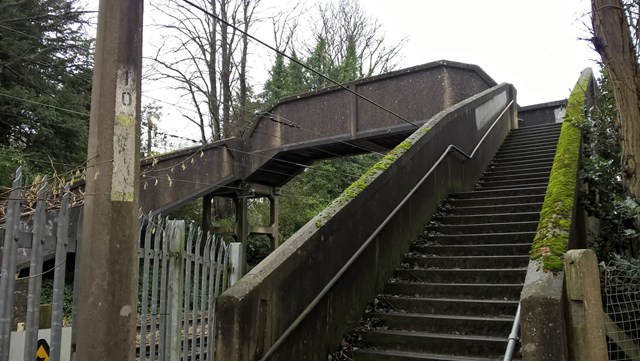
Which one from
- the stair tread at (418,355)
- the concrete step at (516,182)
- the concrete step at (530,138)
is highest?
the concrete step at (530,138)

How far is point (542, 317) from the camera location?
11.4 ft

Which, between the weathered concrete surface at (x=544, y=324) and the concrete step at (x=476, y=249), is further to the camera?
the concrete step at (x=476, y=249)

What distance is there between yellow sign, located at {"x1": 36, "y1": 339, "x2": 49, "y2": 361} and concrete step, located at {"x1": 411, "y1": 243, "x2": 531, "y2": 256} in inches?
205

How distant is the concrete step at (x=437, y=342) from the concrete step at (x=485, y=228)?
2570 millimetres

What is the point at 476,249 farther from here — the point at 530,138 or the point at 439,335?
the point at 530,138

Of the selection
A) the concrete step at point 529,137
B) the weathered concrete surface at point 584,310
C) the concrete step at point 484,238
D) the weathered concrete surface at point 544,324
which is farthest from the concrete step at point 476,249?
the concrete step at point 529,137

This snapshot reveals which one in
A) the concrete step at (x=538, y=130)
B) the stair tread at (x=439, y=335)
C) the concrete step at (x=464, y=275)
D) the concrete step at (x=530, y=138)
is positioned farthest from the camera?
the concrete step at (x=538, y=130)

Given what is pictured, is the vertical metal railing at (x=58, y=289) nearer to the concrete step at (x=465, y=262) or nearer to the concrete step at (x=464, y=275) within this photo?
the concrete step at (x=464, y=275)

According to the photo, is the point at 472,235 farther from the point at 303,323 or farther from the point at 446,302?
the point at 303,323

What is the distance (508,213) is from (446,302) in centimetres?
260

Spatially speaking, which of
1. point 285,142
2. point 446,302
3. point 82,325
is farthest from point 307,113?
point 82,325

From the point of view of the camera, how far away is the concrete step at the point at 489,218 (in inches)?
291

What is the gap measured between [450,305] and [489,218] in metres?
2.51

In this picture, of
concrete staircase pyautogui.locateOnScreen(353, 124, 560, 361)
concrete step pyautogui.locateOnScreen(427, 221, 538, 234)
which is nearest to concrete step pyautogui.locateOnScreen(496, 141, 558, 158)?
concrete staircase pyautogui.locateOnScreen(353, 124, 560, 361)
